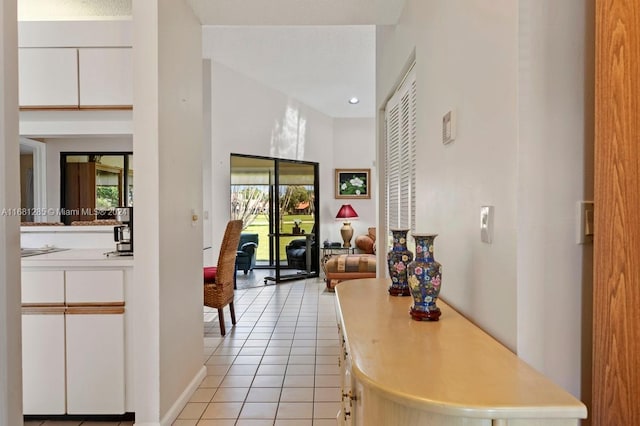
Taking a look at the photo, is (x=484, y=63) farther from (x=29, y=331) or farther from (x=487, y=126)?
(x=29, y=331)

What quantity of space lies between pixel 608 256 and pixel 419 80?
1.45 meters

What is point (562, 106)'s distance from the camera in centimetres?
105

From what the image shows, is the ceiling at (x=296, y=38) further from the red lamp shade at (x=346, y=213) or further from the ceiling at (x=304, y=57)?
Answer: the red lamp shade at (x=346, y=213)

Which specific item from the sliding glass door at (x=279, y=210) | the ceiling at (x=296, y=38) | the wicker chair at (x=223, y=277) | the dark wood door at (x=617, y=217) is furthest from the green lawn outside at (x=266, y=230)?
the dark wood door at (x=617, y=217)

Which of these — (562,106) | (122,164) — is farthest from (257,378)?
(562,106)

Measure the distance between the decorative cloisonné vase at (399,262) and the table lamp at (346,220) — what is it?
5908 mm

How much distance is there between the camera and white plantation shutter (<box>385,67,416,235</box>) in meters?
2.54

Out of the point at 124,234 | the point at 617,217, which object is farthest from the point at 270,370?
the point at 617,217

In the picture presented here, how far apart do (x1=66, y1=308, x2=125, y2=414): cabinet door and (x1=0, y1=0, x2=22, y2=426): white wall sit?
2.63 ft

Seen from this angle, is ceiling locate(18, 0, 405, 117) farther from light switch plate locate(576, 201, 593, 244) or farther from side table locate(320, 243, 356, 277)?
side table locate(320, 243, 356, 277)

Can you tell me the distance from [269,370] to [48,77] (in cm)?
243

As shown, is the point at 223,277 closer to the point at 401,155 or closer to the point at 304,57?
the point at 401,155

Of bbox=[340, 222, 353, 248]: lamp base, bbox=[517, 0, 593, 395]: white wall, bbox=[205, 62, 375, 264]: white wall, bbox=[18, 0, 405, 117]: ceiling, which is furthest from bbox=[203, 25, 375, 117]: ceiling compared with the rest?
bbox=[517, 0, 593, 395]: white wall

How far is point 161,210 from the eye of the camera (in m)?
2.18
